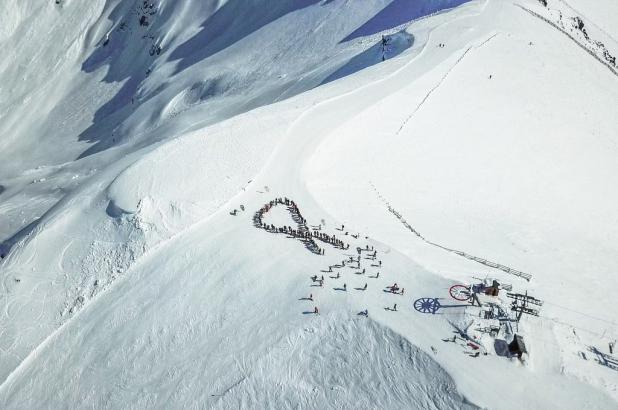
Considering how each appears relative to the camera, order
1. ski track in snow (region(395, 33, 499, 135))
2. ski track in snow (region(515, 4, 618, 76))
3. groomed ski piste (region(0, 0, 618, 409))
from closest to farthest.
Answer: groomed ski piste (region(0, 0, 618, 409)) → ski track in snow (region(395, 33, 499, 135)) → ski track in snow (region(515, 4, 618, 76))

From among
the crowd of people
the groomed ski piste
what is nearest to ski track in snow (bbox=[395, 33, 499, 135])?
the groomed ski piste

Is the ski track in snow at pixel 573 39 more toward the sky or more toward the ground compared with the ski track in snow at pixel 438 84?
more toward the ground

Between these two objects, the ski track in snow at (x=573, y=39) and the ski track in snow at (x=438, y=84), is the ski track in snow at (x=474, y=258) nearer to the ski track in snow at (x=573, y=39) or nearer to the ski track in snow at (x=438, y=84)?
the ski track in snow at (x=438, y=84)

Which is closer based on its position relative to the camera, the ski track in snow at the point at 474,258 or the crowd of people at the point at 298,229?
the ski track in snow at the point at 474,258

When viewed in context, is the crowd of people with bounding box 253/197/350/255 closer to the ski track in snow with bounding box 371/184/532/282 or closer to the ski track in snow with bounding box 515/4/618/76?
the ski track in snow with bounding box 371/184/532/282

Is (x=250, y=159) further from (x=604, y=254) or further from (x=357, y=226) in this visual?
(x=604, y=254)

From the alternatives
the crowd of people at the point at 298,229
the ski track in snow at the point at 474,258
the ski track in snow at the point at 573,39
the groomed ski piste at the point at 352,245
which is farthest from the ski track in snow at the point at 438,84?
the crowd of people at the point at 298,229

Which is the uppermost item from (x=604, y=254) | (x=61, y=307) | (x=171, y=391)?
(x=61, y=307)

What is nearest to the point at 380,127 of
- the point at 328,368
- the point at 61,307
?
the point at 328,368
